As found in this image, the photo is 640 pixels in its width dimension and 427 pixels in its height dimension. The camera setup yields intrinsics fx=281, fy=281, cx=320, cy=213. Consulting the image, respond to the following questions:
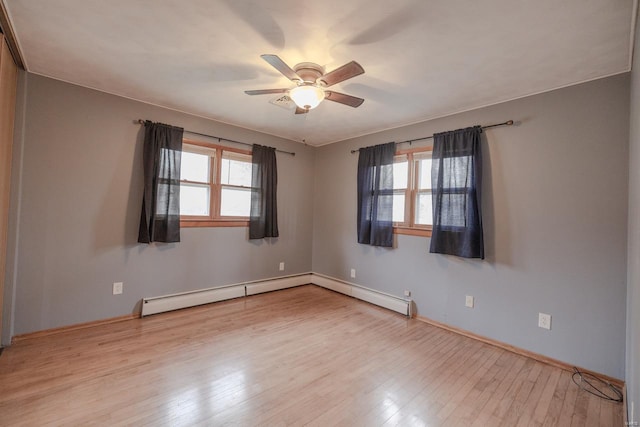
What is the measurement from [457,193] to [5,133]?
Result: 4.26 m

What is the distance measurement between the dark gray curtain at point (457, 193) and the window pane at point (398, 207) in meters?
0.54

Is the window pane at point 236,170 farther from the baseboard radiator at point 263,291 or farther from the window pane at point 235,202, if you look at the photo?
the baseboard radiator at point 263,291

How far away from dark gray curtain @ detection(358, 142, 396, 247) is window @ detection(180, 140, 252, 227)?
5.65 ft

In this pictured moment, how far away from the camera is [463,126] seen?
322 centimetres

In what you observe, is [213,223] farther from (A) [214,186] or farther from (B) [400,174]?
(B) [400,174]

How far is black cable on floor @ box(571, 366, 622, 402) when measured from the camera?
6.84 ft

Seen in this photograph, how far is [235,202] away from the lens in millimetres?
4180

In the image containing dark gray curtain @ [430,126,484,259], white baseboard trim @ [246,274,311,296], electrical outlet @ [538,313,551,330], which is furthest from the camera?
white baseboard trim @ [246,274,311,296]

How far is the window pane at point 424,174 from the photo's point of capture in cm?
360

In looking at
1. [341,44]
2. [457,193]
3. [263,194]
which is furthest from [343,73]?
[263,194]

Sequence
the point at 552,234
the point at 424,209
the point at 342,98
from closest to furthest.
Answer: the point at 342,98, the point at 552,234, the point at 424,209

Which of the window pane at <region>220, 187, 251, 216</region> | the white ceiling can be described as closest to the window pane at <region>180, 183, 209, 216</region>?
the window pane at <region>220, 187, 251, 216</region>

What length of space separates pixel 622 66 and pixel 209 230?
448 centimetres

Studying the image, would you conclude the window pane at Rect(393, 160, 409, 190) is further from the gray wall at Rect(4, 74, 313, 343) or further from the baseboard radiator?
the gray wall at Rect(4, 74, 313, 343)
